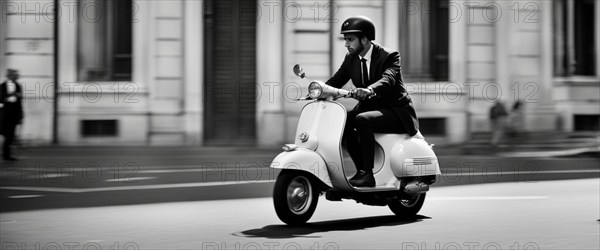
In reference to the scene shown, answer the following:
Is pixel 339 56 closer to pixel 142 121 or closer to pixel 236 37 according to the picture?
pixel 236 37

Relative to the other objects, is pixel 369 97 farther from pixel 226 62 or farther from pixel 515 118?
pixel 226 62

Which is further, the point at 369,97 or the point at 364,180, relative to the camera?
the point at 364,180

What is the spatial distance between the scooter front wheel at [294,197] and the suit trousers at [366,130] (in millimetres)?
528

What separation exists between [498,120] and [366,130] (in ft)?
45.3

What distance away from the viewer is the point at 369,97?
8883 mm

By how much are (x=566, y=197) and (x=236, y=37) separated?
41.9ft

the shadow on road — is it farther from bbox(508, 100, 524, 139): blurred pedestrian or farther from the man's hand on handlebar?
bbox(508, 100, 524, 139): blurred pedestrian

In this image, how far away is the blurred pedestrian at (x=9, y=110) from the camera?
18281 mm

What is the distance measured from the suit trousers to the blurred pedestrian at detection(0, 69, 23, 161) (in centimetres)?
1035

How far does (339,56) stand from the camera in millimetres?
23234

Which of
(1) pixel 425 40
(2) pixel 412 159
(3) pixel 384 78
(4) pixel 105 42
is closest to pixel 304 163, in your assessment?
(3) pixel 384 78

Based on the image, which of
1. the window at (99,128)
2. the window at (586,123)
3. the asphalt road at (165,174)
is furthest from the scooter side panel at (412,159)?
the window at (586,123)

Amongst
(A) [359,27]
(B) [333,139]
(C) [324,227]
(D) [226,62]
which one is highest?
(D) [226,62]

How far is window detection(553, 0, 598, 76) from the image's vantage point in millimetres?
25673
